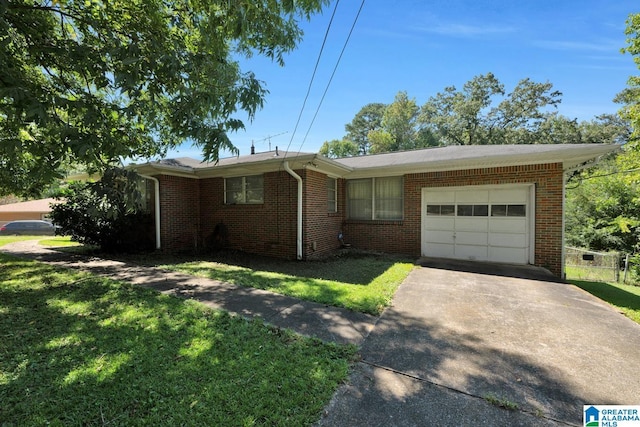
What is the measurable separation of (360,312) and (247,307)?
5.82ft

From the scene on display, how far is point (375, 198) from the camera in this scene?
31.9ft

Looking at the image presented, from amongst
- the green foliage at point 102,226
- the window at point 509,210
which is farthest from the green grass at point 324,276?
the window at point 509,210

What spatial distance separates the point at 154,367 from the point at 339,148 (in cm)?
Result: 4222

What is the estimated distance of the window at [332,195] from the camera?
957 cm

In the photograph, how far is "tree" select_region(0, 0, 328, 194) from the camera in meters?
2.84

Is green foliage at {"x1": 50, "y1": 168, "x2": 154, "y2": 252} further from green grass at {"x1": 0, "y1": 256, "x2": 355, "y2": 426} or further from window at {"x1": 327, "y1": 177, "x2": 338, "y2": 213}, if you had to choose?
window at {"x1": 327, "y1": 177, "x2": 338, "y2": 213}

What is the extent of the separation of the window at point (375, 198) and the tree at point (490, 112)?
77.1 ft

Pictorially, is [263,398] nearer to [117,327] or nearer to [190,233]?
[117,327]

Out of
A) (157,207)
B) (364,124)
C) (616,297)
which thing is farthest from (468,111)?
(157,207)

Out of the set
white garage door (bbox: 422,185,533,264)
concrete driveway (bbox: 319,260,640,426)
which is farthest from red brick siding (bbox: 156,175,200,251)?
white garage door (bbox: 422,185,533,264)

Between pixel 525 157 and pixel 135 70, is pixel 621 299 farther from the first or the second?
pixel 135 70

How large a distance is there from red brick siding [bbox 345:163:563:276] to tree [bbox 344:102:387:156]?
120 feet

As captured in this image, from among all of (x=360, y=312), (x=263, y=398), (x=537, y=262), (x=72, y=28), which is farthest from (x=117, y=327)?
(x=537, y=262)

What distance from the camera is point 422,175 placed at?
8812mm
